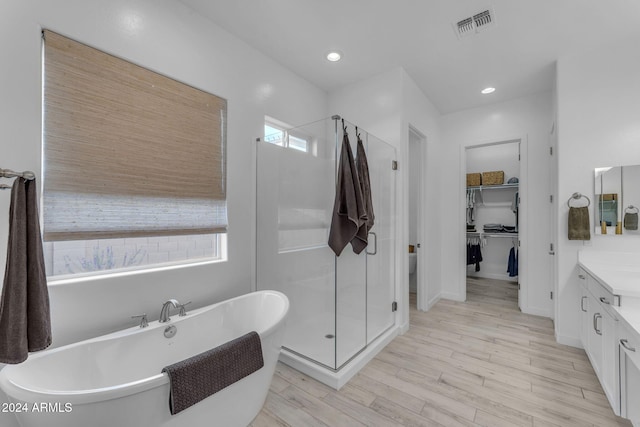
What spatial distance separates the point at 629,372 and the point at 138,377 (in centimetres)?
272

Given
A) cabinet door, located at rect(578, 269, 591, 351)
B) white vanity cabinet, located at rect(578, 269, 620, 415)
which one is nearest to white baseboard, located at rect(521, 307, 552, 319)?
cabinet door, located at rect(578, 269, 591, 351)

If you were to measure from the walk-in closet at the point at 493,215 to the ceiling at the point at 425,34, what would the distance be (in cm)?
218

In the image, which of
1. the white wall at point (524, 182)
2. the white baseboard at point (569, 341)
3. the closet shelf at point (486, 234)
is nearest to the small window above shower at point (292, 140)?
the white wall at point (524, 182)

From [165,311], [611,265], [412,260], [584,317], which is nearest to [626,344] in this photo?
[584,317]

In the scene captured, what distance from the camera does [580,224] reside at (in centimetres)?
248

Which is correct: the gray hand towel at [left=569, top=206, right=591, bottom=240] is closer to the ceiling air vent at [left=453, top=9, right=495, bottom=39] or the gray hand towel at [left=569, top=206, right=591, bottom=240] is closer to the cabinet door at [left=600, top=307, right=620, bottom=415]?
the cabinet door at [left=600, top=307, right=620, bottom=415]

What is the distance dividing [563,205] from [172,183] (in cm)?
345

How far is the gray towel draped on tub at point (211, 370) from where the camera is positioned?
4.00 ft

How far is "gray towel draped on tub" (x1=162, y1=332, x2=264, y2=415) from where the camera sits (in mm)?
1221

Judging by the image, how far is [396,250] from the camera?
2.95 meters

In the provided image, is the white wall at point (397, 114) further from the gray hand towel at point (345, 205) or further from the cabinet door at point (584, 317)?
the cabinet door at point (584, 317)

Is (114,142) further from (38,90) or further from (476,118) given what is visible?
(476,118)

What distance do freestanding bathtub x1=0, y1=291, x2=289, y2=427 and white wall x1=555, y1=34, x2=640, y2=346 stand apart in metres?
2.70

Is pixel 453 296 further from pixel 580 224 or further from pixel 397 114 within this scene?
pixel 397 114
